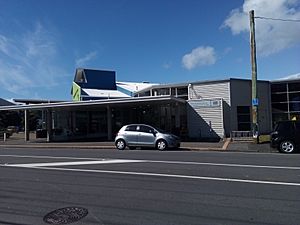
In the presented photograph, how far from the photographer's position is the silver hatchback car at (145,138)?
2375cm

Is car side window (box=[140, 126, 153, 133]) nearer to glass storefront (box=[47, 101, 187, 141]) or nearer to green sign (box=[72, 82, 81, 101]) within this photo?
glass storefront (box=[47, 101, 187, 141])

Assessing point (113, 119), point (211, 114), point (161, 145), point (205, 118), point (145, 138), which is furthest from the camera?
point (113, 119)

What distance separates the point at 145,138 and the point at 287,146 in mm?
7984

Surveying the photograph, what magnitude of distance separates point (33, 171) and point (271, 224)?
30.0ft

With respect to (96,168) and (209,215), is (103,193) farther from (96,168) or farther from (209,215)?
(96,168)

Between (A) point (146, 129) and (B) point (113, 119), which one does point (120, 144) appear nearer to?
(A) point (146, 129)

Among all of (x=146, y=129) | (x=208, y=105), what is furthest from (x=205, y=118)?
(x=146, y=129)

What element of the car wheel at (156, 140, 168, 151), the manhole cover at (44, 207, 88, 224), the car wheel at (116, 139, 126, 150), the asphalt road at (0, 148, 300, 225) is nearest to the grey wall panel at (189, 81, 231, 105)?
the car wheel at (156, 140, 168, 151)

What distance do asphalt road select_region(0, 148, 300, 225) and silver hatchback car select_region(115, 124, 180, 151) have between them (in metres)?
9.66

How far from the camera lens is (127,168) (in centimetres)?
1364

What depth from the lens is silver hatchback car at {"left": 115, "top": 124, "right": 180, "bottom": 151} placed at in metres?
23.8

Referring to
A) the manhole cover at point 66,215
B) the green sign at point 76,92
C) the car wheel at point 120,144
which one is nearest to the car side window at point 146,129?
the car wheel at point 120,144

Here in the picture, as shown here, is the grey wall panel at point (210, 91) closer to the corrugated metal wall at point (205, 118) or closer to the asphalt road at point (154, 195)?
the corrugated metal wall at point (205, 118)

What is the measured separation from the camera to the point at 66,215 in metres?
7.33
